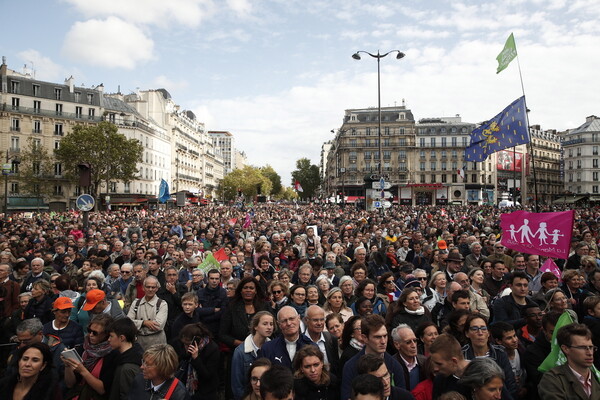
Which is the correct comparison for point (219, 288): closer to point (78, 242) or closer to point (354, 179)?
point (78, 242)

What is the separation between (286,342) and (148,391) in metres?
1.24

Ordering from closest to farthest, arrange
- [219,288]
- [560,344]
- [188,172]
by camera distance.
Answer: [560,344]
[219,288]
[188,172]

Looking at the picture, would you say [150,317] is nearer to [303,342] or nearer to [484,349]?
[303,342]

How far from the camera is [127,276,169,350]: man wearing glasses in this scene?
4703mm

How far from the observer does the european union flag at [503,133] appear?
11.4m

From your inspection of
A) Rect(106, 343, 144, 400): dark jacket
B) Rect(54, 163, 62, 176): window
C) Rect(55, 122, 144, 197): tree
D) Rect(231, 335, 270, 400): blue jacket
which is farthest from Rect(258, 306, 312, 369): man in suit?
Rect(54, 163, 62, 176): window

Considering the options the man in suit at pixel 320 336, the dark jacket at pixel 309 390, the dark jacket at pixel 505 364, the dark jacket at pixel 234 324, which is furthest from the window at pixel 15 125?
the dark jacket at pixel 505 364

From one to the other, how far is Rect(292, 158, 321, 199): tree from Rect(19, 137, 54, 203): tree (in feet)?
245

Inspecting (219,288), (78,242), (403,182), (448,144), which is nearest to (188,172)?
(403,182)

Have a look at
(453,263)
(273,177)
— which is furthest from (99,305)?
(273,177)

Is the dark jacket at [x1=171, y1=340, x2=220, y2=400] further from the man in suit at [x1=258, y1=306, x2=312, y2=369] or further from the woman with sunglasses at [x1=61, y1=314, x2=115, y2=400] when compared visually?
the woman with sunglasses at [x1=61, y1=314, x2=115, y2=400]

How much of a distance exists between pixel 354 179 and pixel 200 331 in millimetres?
71186

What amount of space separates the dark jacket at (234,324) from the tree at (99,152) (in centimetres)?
4283

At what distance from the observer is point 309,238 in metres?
11.7
